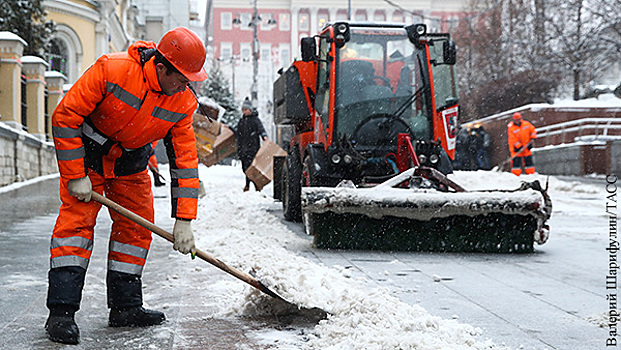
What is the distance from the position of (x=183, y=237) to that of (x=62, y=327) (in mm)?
723

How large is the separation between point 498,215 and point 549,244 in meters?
1.32

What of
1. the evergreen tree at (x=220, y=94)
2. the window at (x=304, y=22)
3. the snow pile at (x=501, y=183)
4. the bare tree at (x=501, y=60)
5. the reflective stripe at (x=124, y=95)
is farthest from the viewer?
the window at (x=304, y=22)

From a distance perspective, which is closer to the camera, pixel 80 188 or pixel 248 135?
pixel 80 188

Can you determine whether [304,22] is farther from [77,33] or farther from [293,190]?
[293,190]

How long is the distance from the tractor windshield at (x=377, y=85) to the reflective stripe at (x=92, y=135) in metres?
4.69

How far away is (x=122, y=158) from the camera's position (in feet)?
13.0

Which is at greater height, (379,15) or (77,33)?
(379,15)

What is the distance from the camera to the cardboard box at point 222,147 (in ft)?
49.6

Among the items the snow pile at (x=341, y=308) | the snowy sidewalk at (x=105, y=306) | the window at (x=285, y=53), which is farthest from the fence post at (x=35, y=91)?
the window at (x=285, y=53)

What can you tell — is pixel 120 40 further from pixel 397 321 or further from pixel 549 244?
pixel 397 321

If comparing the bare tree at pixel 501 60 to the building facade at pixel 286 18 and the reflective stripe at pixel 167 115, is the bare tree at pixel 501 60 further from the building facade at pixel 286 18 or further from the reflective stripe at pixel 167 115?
the building facade at pixel 286 18

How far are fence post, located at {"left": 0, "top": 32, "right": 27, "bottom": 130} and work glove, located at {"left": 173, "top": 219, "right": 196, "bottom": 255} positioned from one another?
12.2 meters

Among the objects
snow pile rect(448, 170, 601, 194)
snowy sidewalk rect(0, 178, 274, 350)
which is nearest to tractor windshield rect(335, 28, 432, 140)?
snowy sidewalk rect(0, 178, 274, 350)

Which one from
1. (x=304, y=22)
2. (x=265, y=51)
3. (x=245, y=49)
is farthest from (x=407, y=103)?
(x=245, y=49)
